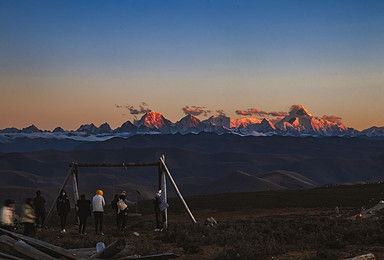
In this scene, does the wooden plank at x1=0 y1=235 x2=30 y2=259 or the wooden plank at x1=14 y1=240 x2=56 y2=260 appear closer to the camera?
the wooden plank at x1=14 y1=240 x2=56 y2=260

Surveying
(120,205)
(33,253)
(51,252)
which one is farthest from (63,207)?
(33,253)

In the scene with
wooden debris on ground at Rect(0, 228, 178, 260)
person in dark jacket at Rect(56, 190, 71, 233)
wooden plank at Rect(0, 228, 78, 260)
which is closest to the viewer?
wooden debris on ground at Rect(0, 228, 178, 260)

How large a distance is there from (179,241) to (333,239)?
18.4 feet

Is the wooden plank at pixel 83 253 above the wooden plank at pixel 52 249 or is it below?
below

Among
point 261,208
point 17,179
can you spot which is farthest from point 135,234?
point 17,179

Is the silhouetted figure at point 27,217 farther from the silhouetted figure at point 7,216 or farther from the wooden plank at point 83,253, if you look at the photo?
the wooden plank at point 83,253

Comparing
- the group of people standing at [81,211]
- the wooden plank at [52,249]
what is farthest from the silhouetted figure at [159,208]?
the wooden plank at [52,249]

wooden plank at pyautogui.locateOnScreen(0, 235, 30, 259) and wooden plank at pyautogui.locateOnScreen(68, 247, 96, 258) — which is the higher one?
wooden plank at pyautogui.locateOnScreen(0, 235, 30, 259)

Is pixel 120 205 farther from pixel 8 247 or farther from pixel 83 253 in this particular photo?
pixel 8 247

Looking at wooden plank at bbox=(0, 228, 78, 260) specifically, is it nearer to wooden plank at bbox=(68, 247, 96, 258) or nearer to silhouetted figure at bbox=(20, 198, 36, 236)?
wooden plank at bbox=(68, 247, 96, 258)

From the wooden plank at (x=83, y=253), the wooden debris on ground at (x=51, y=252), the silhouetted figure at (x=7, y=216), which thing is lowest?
the wooden plank at (x=83, y=253)

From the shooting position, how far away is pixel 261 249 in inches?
515

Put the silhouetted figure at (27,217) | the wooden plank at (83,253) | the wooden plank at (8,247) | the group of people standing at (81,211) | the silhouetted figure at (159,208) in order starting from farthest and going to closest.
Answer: the silhouetted figure at (159,208), the silhouetted figure at (27,217), the group of people standing at (81,211), the wooden plank at (83,253), the wooden plank at (8,247)

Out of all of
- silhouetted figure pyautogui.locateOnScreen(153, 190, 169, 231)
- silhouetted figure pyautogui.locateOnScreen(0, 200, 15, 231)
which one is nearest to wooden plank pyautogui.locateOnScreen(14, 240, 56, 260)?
silhouetted figure pyautogui.locateOnScreen(0, 200, 15, 231)
